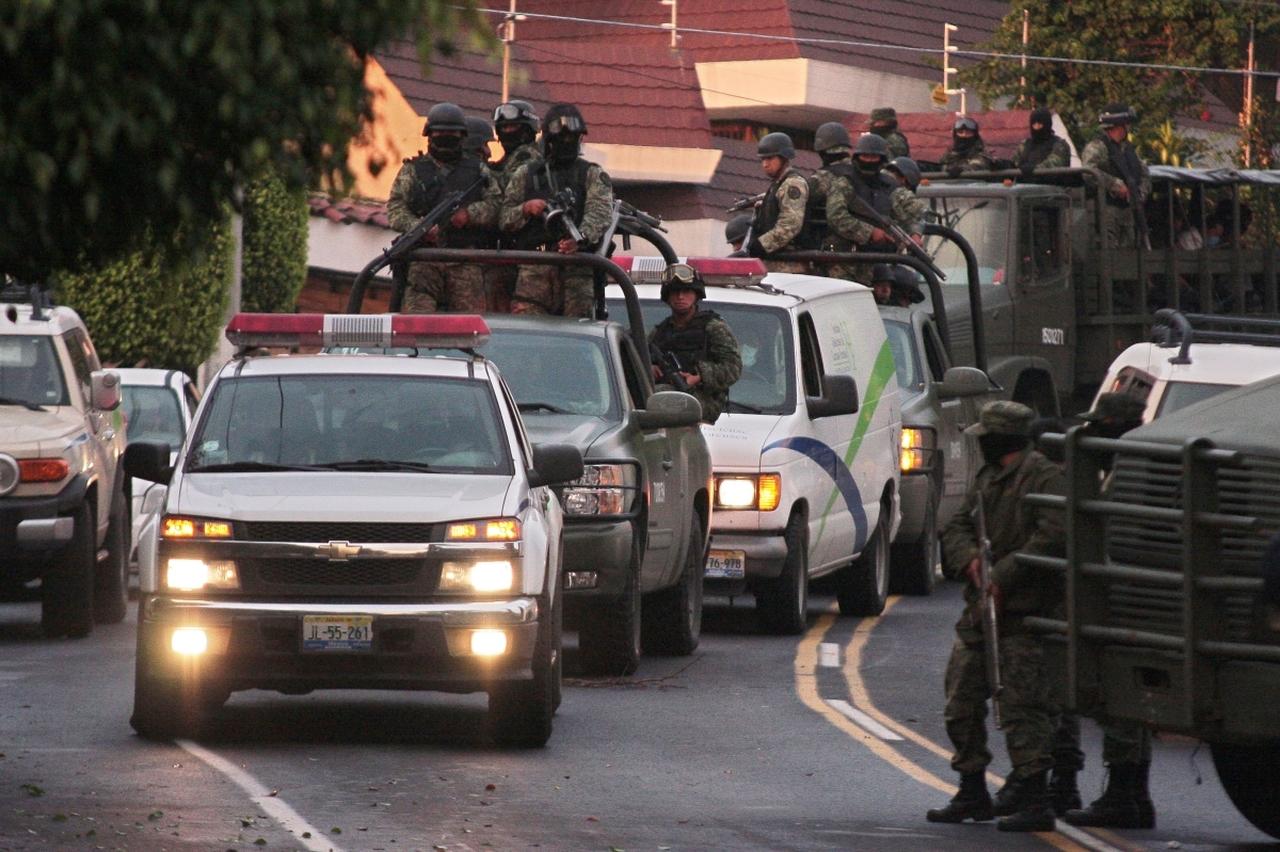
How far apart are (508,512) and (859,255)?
9.19 m

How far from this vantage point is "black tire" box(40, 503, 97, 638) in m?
16.8

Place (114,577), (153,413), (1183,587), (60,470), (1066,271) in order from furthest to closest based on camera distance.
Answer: (1066,271) < (153,413) < (114,577) < (60,470) < (1183,587)

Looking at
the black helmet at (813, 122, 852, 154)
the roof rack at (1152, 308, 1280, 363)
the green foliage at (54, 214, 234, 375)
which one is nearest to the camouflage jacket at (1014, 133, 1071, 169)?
the black helmet at (813, 122, 852, 154)

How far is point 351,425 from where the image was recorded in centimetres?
1259

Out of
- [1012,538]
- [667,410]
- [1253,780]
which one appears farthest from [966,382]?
[1253,780]

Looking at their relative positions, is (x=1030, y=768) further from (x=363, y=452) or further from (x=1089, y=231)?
(x=1089, y=231)

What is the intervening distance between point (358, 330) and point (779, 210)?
8346 millimetres

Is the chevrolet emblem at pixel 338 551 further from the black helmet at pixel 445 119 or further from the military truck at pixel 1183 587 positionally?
the black helmet at pixel 445 119

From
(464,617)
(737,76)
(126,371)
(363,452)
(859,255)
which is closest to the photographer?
(464,617)

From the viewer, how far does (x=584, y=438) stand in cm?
1445

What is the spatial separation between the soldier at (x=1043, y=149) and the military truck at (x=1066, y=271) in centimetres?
45

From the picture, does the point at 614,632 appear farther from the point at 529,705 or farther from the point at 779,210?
the point at 779,210

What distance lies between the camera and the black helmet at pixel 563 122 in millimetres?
17344

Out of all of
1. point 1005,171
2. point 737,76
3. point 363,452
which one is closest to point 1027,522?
point 363,452
